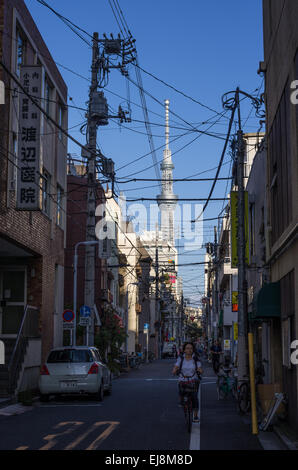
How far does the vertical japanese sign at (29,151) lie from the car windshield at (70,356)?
450 centimetres

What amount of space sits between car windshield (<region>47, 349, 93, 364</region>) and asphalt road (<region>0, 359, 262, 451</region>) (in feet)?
4.11

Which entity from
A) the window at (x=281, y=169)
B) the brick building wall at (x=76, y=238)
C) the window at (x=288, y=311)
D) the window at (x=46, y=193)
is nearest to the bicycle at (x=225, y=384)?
the window at (x=281, y=169)

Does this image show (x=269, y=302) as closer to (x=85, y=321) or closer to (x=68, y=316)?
(x=85, y=321)

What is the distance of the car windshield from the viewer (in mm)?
20453

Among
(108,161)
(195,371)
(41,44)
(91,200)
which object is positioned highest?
(41,44)

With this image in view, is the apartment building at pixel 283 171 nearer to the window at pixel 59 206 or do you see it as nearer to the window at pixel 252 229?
the window at pixel 252 229

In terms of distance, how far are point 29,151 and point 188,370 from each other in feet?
30.1

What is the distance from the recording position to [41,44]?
25.5 m

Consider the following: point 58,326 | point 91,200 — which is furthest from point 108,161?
point 58,326

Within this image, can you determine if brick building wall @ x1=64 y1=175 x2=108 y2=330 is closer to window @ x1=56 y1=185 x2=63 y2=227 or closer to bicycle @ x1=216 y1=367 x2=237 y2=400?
window @ x1=56 y1=185 x2=63 y2=227

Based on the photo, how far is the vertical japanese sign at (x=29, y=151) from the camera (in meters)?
20.2

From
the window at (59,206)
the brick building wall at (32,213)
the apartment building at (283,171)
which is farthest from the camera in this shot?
the window at (59,206)
